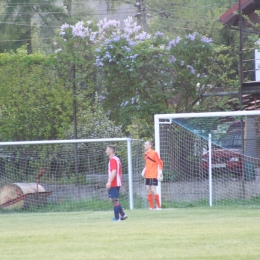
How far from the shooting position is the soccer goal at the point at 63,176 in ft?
64.7

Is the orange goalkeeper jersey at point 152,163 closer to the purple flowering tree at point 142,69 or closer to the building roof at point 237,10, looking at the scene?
the purple flowering tree at point 142,69

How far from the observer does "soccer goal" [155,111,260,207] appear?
736 inches

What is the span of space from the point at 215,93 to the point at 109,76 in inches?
141

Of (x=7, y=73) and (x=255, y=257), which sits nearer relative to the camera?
(x=255, y=257)

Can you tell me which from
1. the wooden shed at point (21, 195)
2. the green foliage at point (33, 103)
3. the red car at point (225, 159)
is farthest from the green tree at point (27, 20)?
the red car at point (225, 159)

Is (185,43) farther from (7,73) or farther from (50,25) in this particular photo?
(50,25)

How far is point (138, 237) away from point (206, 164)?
8692 millimetres

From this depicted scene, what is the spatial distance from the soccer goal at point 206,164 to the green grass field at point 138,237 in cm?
318

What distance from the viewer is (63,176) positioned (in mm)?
20453

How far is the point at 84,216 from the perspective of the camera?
16.2 metres

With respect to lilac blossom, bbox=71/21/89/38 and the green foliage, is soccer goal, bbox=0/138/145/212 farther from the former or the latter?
lilac blossom, bbox=71/21/89/38

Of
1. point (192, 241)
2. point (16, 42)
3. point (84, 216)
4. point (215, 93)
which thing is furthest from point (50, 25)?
point (192, 241)

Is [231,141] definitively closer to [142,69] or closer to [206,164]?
[206,164]

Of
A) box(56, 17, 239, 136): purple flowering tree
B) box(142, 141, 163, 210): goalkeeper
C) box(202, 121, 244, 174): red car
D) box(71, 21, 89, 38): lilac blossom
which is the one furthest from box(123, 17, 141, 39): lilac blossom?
box(142, 141, 163, 210): goalkeeper
